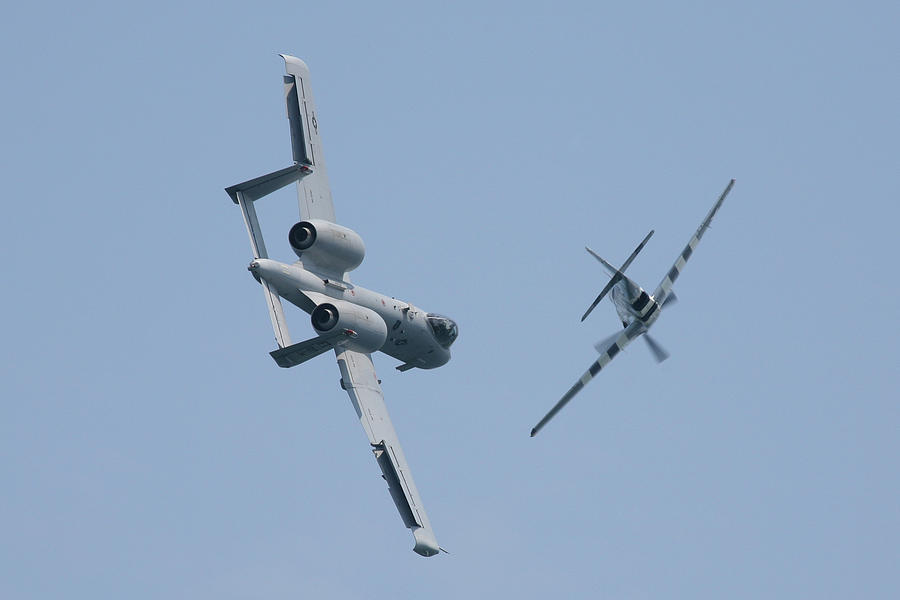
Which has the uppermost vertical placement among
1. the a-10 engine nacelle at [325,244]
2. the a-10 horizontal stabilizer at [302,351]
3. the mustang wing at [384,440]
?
the a-10 engine nacelle at [325,244]

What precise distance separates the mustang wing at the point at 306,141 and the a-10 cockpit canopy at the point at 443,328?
21.5 ft

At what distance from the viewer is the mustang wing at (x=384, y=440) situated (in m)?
62.2

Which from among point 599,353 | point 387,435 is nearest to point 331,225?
point 387,435

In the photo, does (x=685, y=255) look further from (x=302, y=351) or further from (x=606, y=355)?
(x=302, y=351)

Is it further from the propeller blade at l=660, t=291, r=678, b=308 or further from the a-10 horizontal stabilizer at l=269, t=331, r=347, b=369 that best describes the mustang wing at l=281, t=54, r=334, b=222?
the propeller blade at l=660, t=291, r=678, b=308

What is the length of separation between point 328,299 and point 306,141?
795 centimetres

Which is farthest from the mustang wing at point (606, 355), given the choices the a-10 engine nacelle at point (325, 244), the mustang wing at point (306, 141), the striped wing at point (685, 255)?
the mustang wing at point (306, 141)

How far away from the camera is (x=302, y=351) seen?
199 feet

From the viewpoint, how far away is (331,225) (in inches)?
2522

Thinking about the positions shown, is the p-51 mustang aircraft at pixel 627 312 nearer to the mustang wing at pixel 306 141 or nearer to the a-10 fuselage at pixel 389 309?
the a-10 fuselage at pixel 389 309

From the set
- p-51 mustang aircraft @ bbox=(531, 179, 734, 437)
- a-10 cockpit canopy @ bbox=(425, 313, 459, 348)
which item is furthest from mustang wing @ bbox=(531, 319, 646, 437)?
a-10 cockpit canopy @ bbox=(425, 313, 459, 348)

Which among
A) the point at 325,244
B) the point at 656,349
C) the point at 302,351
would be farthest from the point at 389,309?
the point at 656,349

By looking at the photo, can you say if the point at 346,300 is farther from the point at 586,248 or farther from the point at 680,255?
the point at 680,255

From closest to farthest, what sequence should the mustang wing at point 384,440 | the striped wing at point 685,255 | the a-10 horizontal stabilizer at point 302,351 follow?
the a-10 horizontal stabilizer at point 302,351
the mustang wing at point 384,440
the striped wing at point 685,255
